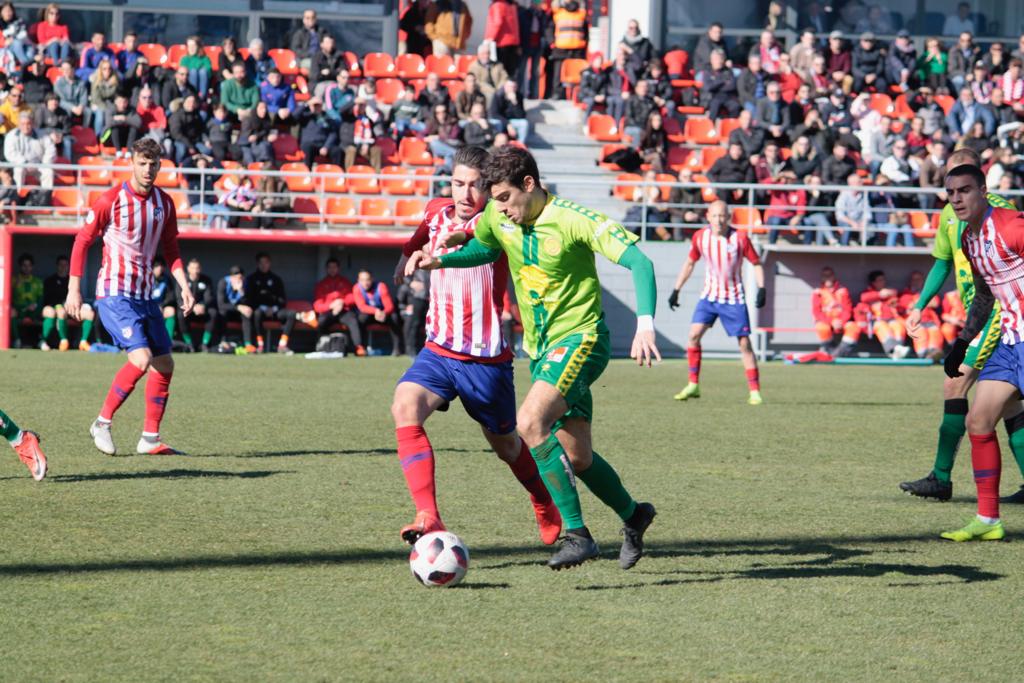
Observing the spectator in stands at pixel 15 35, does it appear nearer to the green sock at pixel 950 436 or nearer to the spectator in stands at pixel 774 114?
the spectator in stands at pixel 774 114

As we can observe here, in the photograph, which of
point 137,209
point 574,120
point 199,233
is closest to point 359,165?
point 199,233

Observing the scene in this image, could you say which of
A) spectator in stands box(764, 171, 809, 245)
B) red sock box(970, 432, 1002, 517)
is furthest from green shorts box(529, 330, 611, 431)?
spectator in stands box(764, 171, 809, 245)

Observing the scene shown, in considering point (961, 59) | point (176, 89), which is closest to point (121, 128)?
point (176, 89)

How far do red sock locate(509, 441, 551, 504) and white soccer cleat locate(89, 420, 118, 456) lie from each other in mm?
3723

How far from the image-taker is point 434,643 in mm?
4574

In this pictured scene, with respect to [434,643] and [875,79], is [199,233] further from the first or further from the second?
[434,643]

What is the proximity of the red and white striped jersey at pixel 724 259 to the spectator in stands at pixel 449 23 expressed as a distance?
13.0 metres

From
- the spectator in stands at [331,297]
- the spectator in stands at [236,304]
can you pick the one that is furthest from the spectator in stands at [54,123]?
the spectator in stands at [331,297]

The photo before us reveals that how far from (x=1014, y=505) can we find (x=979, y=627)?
3.18 metres

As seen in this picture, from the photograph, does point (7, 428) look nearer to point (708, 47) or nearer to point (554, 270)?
point (554, 270)

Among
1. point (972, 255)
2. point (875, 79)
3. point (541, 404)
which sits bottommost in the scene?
point (541, 404)

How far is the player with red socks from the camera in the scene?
578 centimetres

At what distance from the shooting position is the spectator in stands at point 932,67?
26641 mm

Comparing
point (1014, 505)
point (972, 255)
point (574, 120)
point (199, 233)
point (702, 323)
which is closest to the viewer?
point (972, 255)
